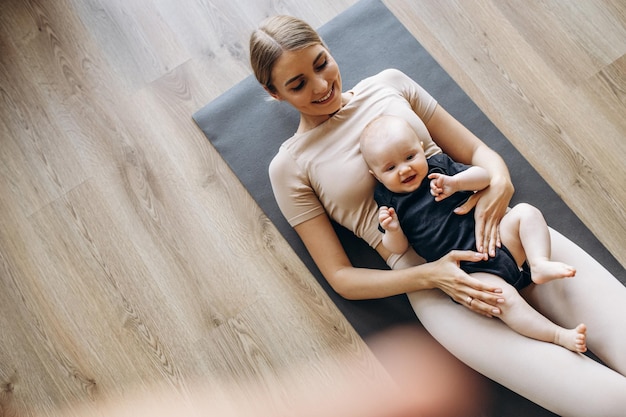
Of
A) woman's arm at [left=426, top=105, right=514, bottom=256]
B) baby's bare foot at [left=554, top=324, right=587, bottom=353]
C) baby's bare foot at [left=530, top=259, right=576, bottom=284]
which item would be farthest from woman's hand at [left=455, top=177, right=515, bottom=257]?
baby's bare foot at [left=554, top=324, right=587, bottom=353]

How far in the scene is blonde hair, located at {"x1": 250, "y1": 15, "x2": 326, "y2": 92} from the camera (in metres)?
1.45

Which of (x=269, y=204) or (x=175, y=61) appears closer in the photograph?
(x=269, y=204)

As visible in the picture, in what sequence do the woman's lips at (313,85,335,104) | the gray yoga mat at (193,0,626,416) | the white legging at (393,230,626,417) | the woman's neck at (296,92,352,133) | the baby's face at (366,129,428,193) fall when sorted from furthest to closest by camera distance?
the gray yoga mat at (193,0,626,416), the woman's neck at (296,92,352,133), the woman's lips at (313,85,335,104), the baby's face at (366,129,428,193), the white legging at (393,230,626,417)

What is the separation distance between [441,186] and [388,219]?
160mm

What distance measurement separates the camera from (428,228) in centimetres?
148

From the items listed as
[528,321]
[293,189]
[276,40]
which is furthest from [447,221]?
[276,40]

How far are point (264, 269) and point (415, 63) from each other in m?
0.87

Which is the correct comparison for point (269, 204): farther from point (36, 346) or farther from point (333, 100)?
point (36, 346)

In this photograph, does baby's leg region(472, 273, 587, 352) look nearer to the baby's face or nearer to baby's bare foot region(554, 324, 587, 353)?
baby's bare foot region(554, 324, 587, 353)

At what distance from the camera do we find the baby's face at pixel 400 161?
4.64 ft

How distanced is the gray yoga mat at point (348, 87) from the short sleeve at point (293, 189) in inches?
8.2

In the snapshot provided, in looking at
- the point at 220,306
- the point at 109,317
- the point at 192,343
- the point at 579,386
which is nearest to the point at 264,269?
the point at 220,306

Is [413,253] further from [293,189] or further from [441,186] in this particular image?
[293,189]

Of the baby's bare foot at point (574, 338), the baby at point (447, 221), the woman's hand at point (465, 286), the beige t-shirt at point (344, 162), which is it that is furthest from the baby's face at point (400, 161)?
the baby's bare foot at point (574, 338)
